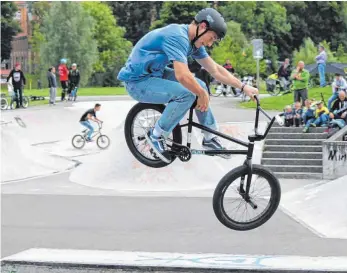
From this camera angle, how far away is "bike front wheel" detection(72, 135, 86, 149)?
4496 cm

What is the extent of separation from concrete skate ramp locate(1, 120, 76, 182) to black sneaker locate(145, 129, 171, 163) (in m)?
29.5

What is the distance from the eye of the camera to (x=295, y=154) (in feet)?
115

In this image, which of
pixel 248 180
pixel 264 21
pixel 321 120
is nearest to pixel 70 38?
pixel 264 21

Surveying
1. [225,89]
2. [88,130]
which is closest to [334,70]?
[225,89]

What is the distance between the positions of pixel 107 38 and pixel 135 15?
6448 millimetres

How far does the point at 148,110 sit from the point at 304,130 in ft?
88.2

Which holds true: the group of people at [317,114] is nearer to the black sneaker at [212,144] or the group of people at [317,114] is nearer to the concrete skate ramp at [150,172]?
the concrete skate ramp at [150,172]

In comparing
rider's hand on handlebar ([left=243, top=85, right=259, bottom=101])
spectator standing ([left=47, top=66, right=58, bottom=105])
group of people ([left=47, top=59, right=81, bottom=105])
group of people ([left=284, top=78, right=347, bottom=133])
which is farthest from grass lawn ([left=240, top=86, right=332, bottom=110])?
rider's hand on handlebar ([left=243, top=85, right=259, bottom=101])

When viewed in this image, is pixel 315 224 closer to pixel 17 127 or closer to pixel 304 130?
pixel 304 130

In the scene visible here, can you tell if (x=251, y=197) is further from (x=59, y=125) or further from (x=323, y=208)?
(x=59, y=125)

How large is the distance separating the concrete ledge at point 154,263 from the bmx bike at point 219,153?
388cm

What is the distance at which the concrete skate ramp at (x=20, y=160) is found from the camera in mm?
38138

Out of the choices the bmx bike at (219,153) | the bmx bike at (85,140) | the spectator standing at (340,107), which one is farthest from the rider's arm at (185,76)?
the bmx bike at (85,140)

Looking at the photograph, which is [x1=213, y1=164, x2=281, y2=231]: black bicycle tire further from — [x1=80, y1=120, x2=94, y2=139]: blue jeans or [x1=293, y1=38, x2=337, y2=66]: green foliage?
[x1=293, y1=38, x2=337, y2=66]: green foliage
